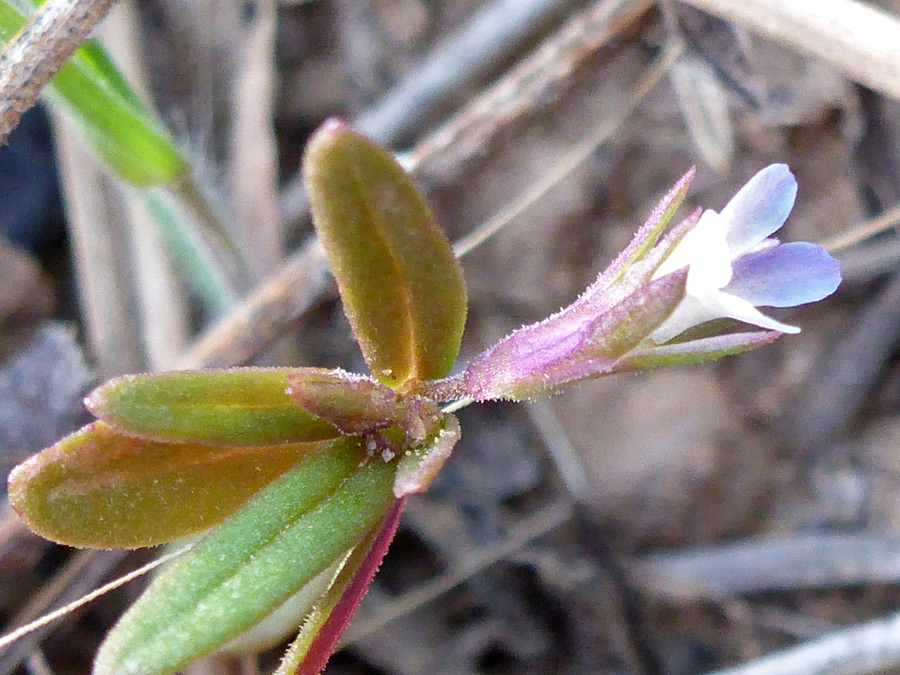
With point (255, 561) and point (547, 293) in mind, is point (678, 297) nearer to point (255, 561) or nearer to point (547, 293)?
point (255, 561)

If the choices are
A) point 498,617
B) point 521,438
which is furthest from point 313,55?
point 498,617

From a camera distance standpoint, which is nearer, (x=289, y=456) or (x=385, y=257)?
(x=385, y=257)

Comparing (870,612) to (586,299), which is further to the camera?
(870,612)

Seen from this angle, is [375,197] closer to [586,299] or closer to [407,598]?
[586,299]

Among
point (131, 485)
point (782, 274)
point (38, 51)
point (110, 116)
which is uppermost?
point (110, 116)

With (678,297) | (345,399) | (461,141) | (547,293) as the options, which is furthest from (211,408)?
(547,293)

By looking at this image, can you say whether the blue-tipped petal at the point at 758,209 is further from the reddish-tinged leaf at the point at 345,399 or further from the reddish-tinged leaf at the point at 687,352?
the reddish-tinged leaf at the point at 345,399
